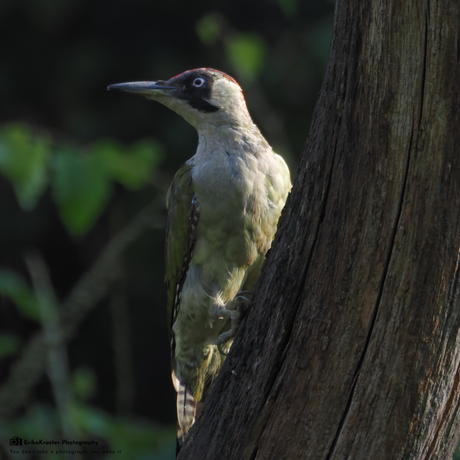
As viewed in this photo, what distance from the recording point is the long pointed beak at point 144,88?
151 inches

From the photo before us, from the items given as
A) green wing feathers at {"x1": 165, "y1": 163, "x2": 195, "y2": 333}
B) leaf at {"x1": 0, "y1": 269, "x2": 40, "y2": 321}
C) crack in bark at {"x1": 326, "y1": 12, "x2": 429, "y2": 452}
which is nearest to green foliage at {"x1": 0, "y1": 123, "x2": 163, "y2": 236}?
green wing feathers at {"x1": 165, "y1": 163, "x2": 195, "y2": 333}

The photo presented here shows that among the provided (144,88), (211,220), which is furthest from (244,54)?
(211,220)

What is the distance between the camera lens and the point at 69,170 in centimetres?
400

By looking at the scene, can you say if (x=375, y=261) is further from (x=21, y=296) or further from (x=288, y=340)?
(x=21, y=296)

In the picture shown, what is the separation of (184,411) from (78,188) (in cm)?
142

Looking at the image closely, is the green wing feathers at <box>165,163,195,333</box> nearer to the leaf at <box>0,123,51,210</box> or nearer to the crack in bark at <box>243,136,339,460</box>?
the leaf at <box>0,123,51,210</box>

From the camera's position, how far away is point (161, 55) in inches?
292

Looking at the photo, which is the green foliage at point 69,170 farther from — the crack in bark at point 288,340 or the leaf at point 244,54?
the crack in bark at point 288,340

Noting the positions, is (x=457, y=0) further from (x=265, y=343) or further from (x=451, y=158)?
(x=265, y=343)

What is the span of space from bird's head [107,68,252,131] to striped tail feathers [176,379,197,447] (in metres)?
1.55

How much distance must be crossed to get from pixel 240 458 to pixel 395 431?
554 mm

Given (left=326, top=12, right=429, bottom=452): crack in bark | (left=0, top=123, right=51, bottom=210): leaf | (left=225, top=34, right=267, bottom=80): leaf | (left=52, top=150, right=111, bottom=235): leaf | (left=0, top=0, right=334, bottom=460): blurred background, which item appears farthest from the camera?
(left=0, top=0, right=334, bottom=460): blurred background

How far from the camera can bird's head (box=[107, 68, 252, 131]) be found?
393 centimetres

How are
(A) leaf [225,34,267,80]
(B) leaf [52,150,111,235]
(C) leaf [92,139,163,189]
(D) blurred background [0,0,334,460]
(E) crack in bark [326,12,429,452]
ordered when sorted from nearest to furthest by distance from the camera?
(E) crack in bark [326,12,429,452] < (B) leaf [52,150,111,235] < (C) leaf [92,139,163,189] < (A) leaf [225,34,267,80] < (D) blurred background [0,0,334,460]
